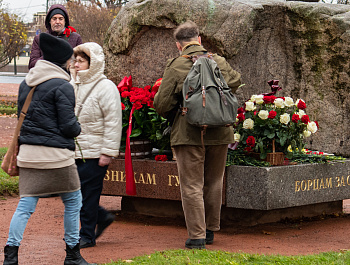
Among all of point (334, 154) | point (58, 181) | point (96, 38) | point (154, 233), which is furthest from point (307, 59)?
point (96, 38)

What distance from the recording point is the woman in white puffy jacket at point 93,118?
16.1ft

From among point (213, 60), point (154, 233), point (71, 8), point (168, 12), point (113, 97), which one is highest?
point (71, 8)

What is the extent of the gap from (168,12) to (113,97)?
6.94ft

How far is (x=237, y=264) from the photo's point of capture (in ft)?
13.9

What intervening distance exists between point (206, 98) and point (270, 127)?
1444 mm

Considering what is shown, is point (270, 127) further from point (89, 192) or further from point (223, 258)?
point (89, 192)

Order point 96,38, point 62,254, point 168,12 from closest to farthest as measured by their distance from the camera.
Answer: point 62,254 → point 168,12 → point 96,38

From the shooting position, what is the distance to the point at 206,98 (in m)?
4.69

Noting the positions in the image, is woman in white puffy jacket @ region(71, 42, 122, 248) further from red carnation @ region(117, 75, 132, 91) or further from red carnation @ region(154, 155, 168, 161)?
red carnation @ region(117, 75, 132, 91)

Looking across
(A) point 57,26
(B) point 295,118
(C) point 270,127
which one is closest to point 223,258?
(C) point 270,127

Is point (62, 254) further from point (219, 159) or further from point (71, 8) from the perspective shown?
point (71, 8)

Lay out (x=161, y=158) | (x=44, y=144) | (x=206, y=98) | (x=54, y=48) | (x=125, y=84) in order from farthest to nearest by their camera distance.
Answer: (x=125, y=84) < (x=161, y=158) < (x=206, y=98) < (x=54, y=48) < (x=44, y=144)

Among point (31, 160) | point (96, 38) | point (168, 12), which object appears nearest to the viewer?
point (31, 160)

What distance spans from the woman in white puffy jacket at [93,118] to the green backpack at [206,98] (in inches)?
25.2
